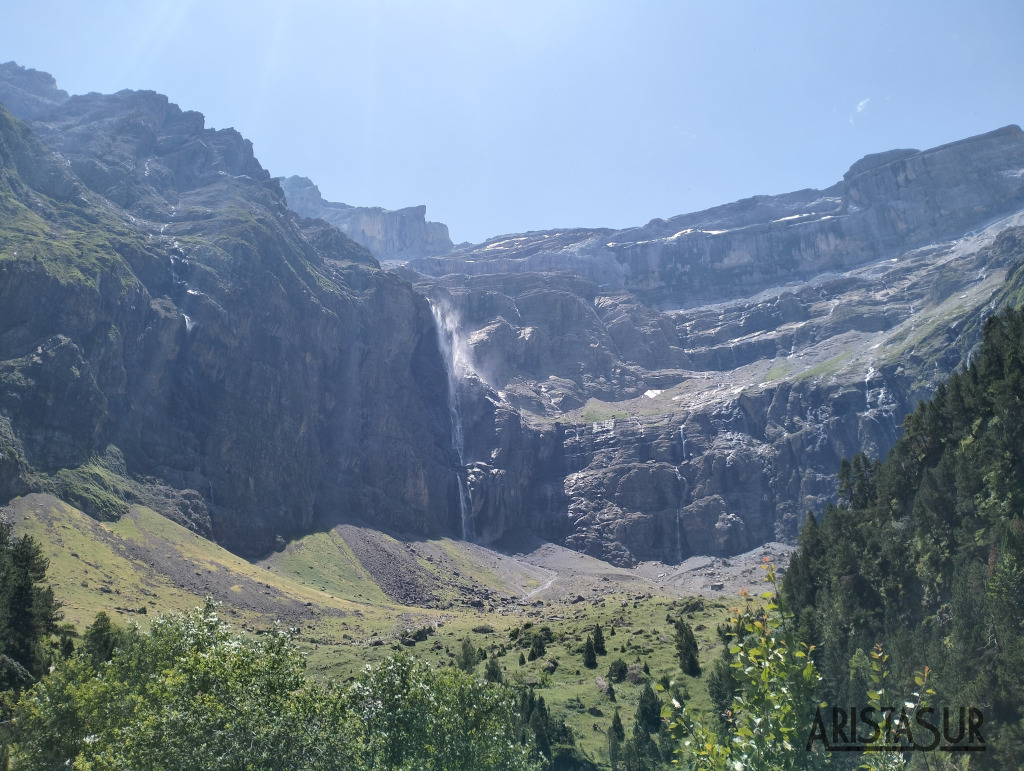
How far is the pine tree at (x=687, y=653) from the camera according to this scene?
68.9 metres

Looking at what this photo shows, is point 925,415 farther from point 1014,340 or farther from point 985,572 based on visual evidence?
point 985,572

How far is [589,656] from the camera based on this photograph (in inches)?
2945

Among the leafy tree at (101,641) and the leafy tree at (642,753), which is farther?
the leafy tree at (101,641)

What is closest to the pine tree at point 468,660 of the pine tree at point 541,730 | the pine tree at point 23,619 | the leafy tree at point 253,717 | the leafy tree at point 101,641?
the pine tree at point 541,730

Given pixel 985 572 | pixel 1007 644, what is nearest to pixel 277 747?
pixel 1007 644

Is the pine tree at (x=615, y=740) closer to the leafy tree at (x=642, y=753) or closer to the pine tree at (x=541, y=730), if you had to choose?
the leafy tree at (x=642, y=753)

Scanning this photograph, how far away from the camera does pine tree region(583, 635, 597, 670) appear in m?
74.1

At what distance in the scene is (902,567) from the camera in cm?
7181

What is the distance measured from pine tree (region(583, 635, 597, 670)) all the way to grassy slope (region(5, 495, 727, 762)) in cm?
96

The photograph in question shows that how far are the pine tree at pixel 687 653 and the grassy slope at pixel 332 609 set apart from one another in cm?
153

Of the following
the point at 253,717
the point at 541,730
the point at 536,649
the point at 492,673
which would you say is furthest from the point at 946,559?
the point at 253,717

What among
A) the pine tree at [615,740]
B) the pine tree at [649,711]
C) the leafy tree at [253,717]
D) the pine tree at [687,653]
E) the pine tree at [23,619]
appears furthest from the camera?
the pine tree at [687,653]

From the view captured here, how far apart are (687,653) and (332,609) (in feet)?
341

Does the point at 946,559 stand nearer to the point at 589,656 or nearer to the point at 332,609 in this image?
the point at 589,656
